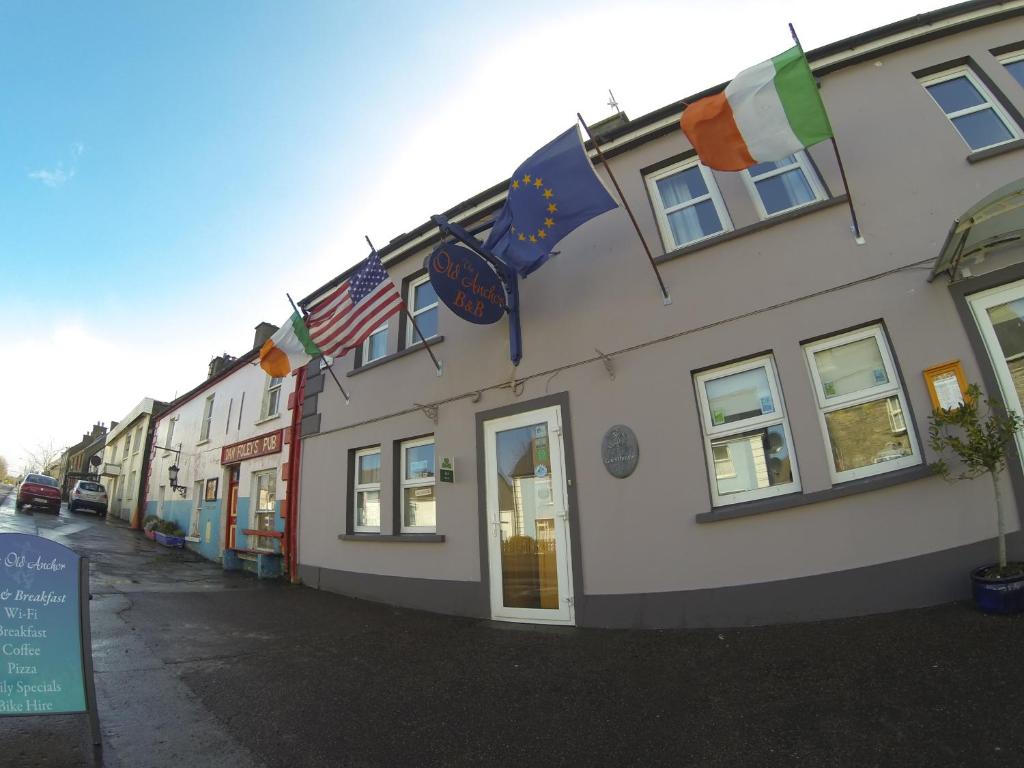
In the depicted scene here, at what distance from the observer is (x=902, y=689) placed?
10.9 feet

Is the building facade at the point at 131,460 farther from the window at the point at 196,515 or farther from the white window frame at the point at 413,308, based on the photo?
the white window frame at the point at 413,308

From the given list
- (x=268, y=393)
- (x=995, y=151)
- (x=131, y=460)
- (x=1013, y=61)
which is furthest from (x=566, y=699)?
(x=131, y=460)

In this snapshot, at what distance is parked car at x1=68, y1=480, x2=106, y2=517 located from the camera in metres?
26.0

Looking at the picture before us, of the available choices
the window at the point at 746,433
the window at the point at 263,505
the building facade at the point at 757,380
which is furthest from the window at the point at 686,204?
the window at the point at 263,505

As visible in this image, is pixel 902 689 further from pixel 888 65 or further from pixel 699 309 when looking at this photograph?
pixel 888 65

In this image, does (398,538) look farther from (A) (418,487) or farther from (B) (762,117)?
(B) (762,117)

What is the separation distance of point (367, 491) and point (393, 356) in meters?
2.53

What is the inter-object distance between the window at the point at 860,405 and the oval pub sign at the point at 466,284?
3907 millimetres

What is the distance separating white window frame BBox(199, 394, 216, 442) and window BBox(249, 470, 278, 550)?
549 cm

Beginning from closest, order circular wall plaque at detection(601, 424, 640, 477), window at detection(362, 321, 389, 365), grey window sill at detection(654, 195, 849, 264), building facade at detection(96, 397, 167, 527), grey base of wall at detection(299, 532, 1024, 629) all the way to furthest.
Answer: grey base of wall at detection(299, 532, 1024, 629), grey window sill at detection(654, 195, 849, 264), circular wall plaque at detection(601, 424, 640, 477), window at detection(362, 321, 389, 365), building facade at detection(96, 397, 167, 527)

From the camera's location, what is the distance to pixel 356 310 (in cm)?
→ 840

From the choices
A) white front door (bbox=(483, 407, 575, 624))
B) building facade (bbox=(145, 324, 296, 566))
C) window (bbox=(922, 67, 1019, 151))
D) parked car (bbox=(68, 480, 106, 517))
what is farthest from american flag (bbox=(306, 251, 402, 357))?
parked car (bbox=(68, 480, 106, 517))

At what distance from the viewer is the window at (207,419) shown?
16.7 metres

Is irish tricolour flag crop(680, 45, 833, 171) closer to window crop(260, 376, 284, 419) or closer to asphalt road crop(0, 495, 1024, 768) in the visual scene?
asphalt road crop(0, 495, 1024, 768)
